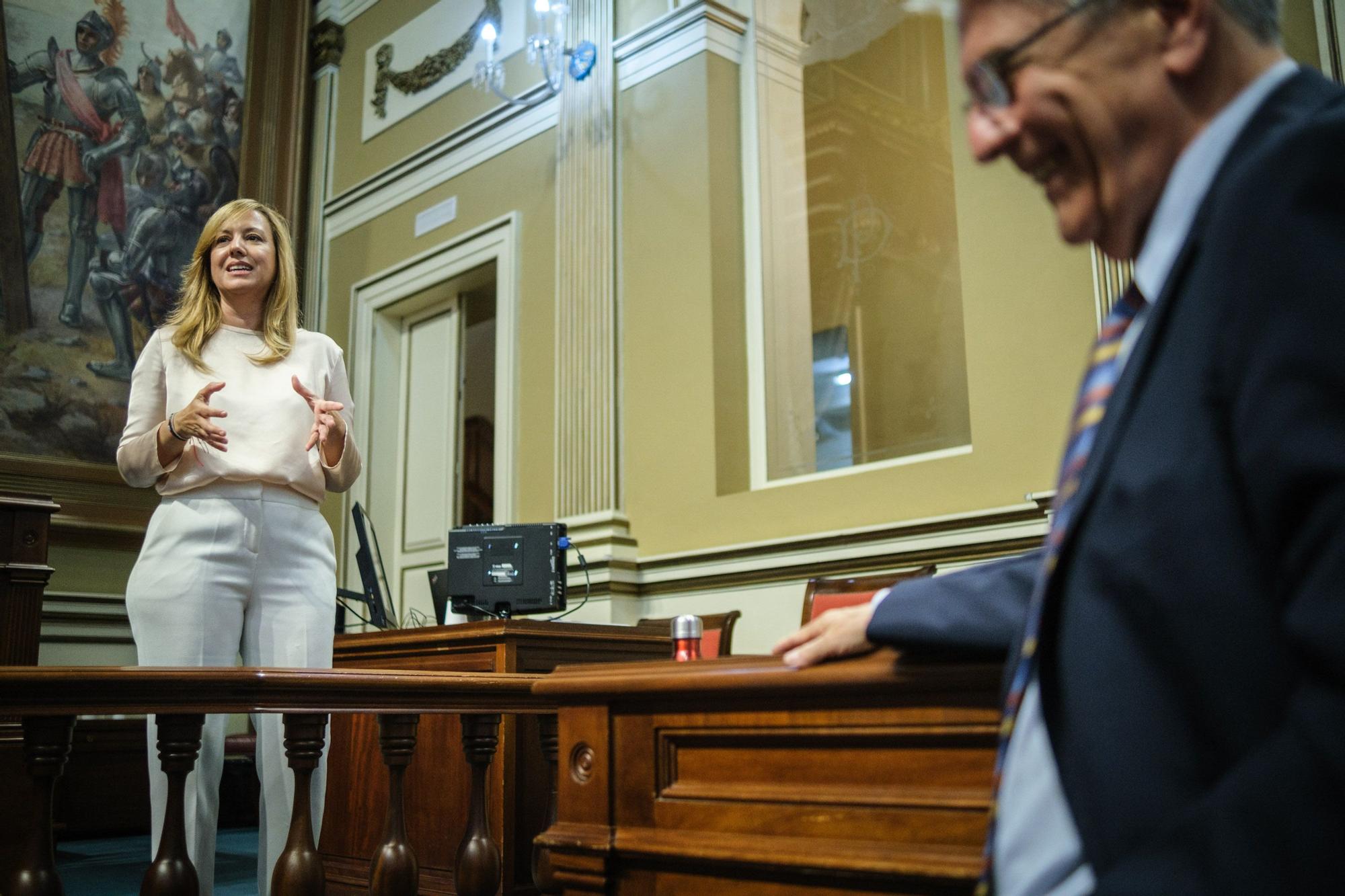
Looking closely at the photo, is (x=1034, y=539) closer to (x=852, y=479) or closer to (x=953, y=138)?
(x=852, y=479)

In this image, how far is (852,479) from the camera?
14.8ft

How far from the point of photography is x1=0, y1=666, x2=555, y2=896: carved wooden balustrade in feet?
4.93

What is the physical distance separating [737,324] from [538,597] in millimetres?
1901

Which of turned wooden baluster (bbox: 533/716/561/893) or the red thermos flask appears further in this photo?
turned wooden baluster (bbox: 533/716/561/893)

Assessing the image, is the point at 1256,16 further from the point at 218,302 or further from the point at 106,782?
the point at 106,782

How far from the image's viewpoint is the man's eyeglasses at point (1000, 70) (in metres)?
0.80

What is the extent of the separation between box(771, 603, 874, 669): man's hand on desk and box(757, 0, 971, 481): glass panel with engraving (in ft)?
11.5

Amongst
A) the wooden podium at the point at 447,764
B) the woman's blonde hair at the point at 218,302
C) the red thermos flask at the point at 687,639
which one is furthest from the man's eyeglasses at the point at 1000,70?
the wooden podium at the point at 447,764

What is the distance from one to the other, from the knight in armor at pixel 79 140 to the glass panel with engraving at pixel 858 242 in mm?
3759

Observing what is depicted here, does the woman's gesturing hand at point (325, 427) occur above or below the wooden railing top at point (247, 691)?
above

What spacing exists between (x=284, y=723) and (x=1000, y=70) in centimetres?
137

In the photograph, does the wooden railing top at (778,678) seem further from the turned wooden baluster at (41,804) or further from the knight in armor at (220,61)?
the knight in armor at (220,61)

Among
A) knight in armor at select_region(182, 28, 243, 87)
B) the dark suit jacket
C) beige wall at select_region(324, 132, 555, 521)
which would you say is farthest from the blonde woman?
knight in armor at select_region(182, 28, 243, 87)

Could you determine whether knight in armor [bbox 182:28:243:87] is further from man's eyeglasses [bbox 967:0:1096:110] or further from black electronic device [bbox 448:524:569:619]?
man's eyeglasses [bbox 967:0:1096:110]
